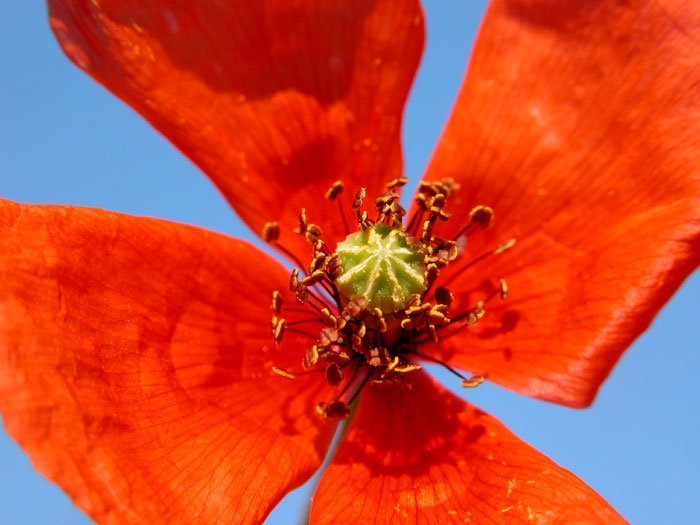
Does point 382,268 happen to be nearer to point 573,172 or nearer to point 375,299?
point 375,299

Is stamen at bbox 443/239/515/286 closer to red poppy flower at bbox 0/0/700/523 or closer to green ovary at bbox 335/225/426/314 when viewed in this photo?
red poppy flower at bbox 0/0/700/523

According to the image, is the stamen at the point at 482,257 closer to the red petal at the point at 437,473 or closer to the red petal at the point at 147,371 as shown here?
the red petal at the point at 437,473

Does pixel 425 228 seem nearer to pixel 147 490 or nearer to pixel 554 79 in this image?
pixel 554 79

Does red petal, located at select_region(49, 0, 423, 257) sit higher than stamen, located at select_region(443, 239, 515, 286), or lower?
higher

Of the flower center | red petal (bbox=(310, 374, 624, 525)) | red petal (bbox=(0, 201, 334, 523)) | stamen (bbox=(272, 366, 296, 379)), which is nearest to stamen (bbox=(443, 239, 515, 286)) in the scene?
the flower center

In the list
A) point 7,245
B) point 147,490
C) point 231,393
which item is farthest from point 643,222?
point 7,245

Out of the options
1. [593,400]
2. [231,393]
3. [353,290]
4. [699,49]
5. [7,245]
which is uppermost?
[699,49]

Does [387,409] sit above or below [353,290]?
below

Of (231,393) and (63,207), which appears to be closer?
(63,207)
